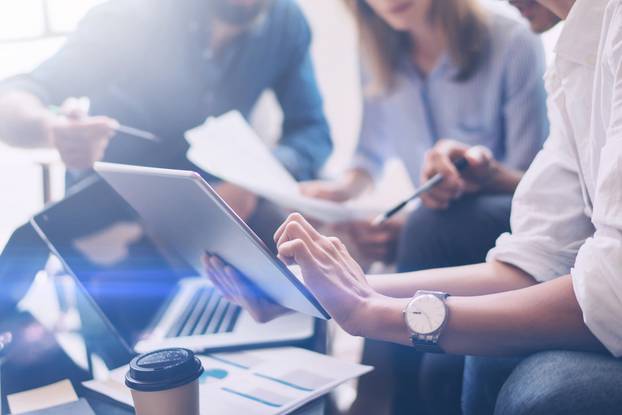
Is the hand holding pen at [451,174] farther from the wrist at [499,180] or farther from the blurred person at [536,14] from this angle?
the blurred person at [536,14]

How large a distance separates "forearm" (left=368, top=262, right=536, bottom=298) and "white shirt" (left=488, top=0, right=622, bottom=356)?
2cm

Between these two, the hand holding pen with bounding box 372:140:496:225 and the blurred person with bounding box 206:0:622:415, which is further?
the hand holding pen with bounding box 372:140:496:225

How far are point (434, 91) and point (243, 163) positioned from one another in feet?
2.19

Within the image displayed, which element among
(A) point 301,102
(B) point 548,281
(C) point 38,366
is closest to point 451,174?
(B) point 548,281

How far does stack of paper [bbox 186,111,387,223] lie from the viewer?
38.4 inches

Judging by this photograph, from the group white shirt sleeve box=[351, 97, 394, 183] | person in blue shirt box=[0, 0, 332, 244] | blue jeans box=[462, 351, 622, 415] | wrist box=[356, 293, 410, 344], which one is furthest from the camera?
white shirt sleeve box=[351, 97, 394, 183]

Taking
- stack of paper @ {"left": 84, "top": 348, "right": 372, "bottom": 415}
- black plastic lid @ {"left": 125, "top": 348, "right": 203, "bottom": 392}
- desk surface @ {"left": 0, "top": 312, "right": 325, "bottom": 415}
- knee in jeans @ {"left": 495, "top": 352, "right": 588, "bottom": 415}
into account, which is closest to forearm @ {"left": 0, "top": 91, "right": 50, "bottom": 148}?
desk surface @ {"left": 0, "top": 312, "right": 325, "bottom": 415}

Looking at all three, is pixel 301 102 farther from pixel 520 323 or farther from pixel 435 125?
pixel 520 323

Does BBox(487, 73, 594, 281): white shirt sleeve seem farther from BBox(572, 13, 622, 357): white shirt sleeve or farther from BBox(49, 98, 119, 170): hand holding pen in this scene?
BBox(49, 98, 119, 170): hand holding pen

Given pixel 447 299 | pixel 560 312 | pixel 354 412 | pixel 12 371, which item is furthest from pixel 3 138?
pixel 560 312

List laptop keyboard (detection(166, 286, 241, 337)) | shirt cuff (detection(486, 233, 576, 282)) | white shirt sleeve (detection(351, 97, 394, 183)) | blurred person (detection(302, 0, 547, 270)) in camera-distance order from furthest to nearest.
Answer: white shirt sleeve (detection(351, 97, 394, 183)) → blurred person (detection(302, 0, 547, 270)) → laptop keyboard (detection(166, 286, 241, 337)) → shirt cuff (detection(486, 233, 576, 282))

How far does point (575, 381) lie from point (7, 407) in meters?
0.60

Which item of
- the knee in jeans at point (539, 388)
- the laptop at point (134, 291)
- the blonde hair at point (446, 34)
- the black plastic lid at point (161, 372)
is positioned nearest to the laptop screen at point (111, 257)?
the laptop at point (134, 291)

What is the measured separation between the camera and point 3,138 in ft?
4.17
